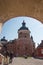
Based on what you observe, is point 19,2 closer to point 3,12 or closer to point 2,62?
point 3,12

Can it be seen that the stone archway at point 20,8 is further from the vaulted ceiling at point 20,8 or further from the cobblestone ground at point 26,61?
the cobblestone ground at point 26,61

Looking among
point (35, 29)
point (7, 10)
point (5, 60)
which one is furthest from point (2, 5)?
point (5, 60)

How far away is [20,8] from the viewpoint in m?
1.42

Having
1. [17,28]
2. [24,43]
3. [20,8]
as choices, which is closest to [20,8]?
[20,8]

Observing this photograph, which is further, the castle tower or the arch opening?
the castle tower

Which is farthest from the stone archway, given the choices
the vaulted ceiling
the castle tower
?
the castle tower

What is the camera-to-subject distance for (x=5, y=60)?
462 cm

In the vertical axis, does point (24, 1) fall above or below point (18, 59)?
above

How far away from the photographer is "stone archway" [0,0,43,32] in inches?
51.8

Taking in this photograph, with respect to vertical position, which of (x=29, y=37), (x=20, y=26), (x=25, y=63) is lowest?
(x=25, y=63)

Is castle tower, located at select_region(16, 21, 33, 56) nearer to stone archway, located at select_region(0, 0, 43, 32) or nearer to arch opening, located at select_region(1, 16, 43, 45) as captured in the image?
arch opening, located at select_region(1, 16, 43, 45)

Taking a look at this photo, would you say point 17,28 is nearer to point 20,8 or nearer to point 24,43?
point 24,43

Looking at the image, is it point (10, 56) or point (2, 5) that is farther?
point (10, 56)

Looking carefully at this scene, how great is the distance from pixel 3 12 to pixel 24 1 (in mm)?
239
